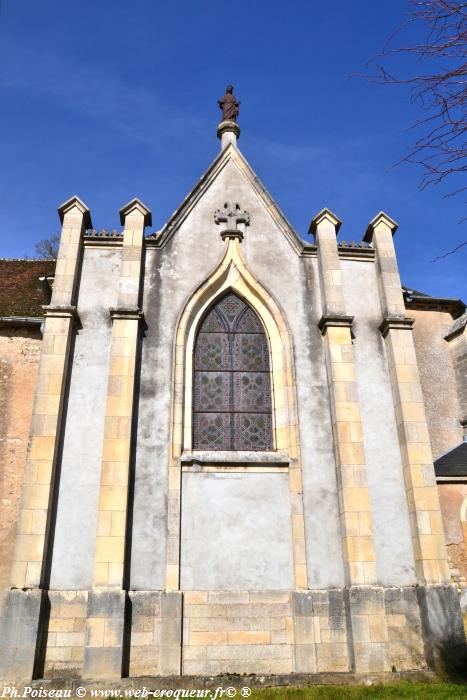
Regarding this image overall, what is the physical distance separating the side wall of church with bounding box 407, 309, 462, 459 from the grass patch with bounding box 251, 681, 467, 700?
7.37 metres

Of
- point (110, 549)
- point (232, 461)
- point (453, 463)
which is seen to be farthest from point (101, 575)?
point (453, 463)

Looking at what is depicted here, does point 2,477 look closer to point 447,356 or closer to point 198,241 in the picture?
point 198,241

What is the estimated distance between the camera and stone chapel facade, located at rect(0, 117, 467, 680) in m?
9.12

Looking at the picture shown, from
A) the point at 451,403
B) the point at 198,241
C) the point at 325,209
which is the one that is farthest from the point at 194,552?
the point at 451,403

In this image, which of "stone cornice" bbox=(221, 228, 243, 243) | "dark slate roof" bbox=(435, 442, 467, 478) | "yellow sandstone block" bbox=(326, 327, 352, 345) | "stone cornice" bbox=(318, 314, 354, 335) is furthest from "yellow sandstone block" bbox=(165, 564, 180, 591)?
"stone cornice" bbox=(221, 228, 243, 243)

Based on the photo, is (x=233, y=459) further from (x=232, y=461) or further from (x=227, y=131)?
(x=227, y=131)

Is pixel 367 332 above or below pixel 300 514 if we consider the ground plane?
above

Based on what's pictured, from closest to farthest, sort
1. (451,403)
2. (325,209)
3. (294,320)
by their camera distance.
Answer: (294,320)
(325,209)
(451,403)

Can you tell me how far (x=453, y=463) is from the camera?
13.4 metres

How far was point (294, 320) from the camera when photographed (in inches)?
466

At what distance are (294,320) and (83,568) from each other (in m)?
6.10

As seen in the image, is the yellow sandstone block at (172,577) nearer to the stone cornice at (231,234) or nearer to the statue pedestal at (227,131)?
the stone cornice at (231,234)

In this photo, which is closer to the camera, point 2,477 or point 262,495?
point 262,495

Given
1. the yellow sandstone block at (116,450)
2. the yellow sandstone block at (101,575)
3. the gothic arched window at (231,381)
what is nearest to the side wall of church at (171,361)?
the yellow sandstone block at (116,450)
